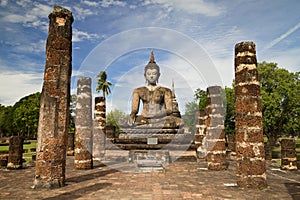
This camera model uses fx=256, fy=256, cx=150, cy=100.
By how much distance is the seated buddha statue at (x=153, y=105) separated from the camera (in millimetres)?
15680

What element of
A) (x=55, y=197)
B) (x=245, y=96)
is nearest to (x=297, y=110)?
(x=245, y=96)

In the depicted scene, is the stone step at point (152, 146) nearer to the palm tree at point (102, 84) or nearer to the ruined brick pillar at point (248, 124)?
the ruined brick pillar at point (248, 124)

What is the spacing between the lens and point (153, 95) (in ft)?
55.9

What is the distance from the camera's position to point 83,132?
10.0 meters

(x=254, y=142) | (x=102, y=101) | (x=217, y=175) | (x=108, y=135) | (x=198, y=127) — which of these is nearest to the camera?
(x=254, y=142)

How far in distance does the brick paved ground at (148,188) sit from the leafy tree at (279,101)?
53.8ft

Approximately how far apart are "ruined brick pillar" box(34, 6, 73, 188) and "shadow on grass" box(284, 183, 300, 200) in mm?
5770

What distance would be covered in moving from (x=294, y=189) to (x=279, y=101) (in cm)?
1883

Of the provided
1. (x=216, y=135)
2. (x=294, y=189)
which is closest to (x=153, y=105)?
(x=216, y=135)

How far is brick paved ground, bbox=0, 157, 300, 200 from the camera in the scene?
589 centimetres

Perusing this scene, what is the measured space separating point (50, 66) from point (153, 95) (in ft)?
34.2

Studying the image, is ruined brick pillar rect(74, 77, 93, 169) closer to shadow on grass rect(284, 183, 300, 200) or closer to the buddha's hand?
the buddha's hand

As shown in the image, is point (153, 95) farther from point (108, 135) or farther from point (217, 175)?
point (217, 175)

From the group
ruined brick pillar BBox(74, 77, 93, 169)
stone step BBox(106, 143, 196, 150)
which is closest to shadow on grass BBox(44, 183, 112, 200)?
ruined brick pillar BBox(74, 77, 93, 169)
